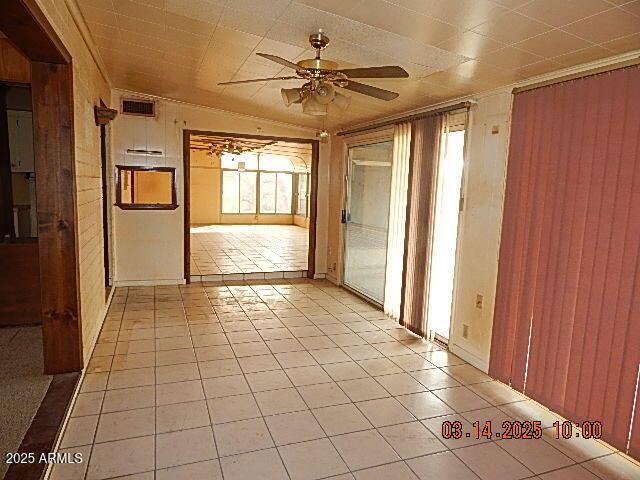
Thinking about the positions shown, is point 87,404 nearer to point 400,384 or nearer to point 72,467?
point 72,467

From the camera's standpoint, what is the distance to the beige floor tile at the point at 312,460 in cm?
212

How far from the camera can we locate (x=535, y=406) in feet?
9.49

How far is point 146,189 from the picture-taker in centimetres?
581

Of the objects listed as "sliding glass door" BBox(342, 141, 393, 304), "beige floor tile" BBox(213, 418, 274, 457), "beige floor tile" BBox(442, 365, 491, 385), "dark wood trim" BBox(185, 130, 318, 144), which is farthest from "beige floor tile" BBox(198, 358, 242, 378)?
"dark wood trim" BBox(185, 130, 318, 144)

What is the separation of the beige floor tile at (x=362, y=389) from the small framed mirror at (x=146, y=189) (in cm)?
377

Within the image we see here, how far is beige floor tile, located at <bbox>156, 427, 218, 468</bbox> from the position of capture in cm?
218

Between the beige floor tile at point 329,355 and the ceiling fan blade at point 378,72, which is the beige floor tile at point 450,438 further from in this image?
the ceiling fan blade at point 378,72

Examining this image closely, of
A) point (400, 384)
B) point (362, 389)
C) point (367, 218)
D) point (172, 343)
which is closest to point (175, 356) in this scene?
point (172, 343)

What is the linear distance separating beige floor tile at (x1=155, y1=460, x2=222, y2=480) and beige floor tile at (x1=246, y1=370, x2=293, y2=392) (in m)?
0.82

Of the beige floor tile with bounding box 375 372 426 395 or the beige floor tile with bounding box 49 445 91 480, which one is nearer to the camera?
the beige floor tile with bounding box 49 445 91 480

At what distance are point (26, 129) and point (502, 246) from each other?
4632mm

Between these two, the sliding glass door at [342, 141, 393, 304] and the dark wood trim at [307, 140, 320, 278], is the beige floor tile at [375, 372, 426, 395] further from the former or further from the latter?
the dark wood trim at [307, 140, 320, 278]

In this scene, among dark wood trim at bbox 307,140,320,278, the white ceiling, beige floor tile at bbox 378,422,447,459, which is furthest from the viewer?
dark wood trim at bbox 307,140,320,278

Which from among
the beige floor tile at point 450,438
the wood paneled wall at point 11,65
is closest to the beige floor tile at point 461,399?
the beige floor tile at point 450,438
